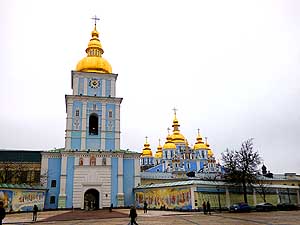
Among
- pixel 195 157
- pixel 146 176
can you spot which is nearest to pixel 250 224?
pixel 146 176

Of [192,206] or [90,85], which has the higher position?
[90,85]

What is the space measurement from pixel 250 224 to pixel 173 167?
5851 centimetres

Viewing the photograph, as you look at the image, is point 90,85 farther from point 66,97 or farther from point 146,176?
point 146,176

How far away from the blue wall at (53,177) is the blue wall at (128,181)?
867 centimetres

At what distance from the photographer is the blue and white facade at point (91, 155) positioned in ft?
132

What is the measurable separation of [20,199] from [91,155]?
33.1 feet

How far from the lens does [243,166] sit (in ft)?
124

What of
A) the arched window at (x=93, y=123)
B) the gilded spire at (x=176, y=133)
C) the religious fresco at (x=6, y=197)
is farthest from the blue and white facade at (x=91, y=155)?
the gilded spire at (x=176, y=133)

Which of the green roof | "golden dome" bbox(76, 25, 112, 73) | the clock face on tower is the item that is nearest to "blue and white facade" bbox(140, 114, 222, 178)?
the green roof

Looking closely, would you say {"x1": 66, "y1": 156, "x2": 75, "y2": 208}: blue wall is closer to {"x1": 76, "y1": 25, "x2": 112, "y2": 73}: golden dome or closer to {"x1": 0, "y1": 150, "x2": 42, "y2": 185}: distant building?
{"x1": 0, "y1": 150, "x2": 42, "y2": 185}: distant building

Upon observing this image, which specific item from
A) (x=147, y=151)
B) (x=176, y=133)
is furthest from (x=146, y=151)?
(x=176, y=133)

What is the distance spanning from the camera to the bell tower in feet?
139

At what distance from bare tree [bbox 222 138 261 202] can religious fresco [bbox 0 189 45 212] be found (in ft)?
75.0

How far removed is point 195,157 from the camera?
79.6 meters
